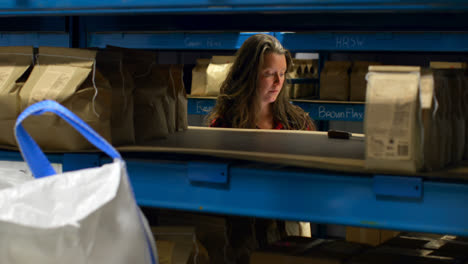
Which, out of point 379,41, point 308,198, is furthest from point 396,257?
point 379,41

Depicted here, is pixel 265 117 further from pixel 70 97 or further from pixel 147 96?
pixel 70 97

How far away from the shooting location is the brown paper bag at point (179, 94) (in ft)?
6.08

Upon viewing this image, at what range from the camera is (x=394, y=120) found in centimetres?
116

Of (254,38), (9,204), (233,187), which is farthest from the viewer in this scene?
(254,38)

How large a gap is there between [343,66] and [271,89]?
84.2 inches

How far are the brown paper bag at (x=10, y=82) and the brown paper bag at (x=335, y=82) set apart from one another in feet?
11.6

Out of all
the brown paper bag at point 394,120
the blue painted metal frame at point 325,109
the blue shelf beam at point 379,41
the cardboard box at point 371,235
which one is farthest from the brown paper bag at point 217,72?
the brown paper bag at point 394,120

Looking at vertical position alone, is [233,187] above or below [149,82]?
below

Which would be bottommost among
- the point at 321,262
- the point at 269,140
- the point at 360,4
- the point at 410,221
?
the point at 321,262

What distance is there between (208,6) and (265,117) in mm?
1691

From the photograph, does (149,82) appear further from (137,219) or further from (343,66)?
(343,66)

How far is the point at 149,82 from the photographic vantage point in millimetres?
1626

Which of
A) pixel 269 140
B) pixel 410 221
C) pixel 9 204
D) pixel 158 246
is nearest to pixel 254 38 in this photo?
pixel 269 140

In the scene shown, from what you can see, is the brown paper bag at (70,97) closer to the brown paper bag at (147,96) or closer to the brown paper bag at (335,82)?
the brown paper bag at (147,96)
